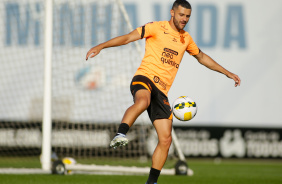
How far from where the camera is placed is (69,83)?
519 inches

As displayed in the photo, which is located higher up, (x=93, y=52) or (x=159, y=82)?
(x=93, y=52)

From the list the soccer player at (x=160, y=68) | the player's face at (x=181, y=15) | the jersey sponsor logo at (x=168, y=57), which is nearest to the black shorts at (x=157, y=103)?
the soccer player at (x=160, y=68)

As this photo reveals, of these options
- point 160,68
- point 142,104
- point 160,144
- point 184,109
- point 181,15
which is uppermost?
point 181,15

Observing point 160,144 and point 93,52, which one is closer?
point 93,52

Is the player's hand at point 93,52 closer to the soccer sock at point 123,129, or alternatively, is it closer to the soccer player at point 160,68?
the soccer player at point 160,68

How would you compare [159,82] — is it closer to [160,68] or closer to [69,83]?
[160,68]

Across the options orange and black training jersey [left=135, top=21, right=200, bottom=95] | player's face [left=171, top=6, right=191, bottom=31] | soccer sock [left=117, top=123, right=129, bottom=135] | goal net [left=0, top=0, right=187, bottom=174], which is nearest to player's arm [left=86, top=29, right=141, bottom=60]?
orange and black training jersey [left=135, top=21, right=200, bottom=95]

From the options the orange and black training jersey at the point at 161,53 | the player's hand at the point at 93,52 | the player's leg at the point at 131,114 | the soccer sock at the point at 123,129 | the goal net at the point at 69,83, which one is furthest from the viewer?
the goal net at the point at 69,83

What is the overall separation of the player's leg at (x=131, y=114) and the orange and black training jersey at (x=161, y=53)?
336 mm

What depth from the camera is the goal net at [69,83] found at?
10.7 meters

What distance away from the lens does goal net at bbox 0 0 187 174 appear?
35.2 ft

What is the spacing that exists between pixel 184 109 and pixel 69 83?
753 centimetres

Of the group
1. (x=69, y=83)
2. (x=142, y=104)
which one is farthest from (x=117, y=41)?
(x=69, y=83)

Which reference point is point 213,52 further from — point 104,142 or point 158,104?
point 158,104
